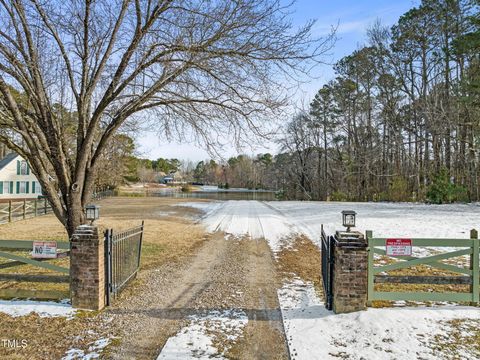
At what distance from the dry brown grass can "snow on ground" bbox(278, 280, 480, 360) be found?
1.36 m

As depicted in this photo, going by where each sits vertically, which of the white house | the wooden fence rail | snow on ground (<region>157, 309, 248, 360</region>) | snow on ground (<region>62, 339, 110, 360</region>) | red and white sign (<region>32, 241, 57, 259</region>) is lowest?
snow on ground (<region>62, 339, 110, 360</region>)

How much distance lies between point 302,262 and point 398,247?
12.3 feet

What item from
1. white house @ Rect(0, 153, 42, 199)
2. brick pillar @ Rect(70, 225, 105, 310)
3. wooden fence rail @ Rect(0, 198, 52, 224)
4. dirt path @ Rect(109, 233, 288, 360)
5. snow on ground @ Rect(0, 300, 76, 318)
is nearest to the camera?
dirt path @ Rect(109, 233, 288, 360)

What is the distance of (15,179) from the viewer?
33.2 meters

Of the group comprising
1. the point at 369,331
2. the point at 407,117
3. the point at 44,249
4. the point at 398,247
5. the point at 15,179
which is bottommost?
the point at 369,331

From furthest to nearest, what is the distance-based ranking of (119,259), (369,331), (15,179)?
(15,179) → (119,259) → (369,331)

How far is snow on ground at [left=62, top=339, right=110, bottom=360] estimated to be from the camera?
3834mm

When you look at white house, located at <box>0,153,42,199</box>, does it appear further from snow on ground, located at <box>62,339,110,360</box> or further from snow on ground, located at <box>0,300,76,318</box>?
snow on ground, located at <box>62,339,110,360</box>

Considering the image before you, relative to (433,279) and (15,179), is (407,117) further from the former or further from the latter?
(15,179)

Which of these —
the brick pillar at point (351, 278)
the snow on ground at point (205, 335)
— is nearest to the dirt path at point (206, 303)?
the snow on ground at point (205, 335)

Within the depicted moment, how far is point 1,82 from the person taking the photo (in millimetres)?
6102

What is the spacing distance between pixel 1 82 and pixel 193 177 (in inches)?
4614

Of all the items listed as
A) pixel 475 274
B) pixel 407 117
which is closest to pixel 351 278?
pixel 475 274

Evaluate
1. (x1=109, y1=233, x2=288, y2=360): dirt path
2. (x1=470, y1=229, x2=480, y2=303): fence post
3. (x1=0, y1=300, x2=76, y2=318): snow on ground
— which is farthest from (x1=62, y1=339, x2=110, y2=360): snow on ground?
(x1=470, y1=229, x2=480, y2=303): fence post
